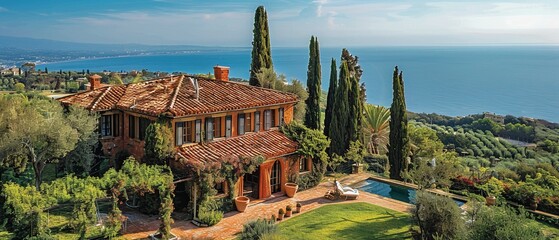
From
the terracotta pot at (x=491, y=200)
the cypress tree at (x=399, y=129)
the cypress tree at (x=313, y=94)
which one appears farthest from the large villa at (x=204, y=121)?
the terracotta pot at (x=491, y=200)

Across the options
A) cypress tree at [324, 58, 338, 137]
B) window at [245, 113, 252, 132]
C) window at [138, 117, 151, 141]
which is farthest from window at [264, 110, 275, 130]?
cypress tree at [324, 58, 338, 137]

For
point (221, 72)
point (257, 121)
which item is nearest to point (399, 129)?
point (257, 121)

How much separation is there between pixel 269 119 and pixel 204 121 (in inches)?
174

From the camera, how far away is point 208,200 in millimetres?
18016

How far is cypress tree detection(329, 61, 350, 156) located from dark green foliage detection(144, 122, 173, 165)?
1396 centimetres

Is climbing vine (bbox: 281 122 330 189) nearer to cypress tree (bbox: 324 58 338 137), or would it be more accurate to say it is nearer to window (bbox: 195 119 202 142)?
window (bbox: 195 119 202 142)

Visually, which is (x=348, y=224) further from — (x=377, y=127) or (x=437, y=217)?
(x=377, y=127)

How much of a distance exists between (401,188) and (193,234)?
43.8 ft

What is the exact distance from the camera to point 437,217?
15.4m

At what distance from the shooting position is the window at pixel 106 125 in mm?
20906

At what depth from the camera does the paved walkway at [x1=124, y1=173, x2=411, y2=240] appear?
16656mm

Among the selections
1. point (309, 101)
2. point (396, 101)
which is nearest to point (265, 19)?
point (309, 101)

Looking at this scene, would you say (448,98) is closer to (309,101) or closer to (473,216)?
(309,101)

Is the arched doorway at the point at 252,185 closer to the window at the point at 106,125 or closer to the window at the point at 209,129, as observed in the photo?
the window at the point at 209,129
